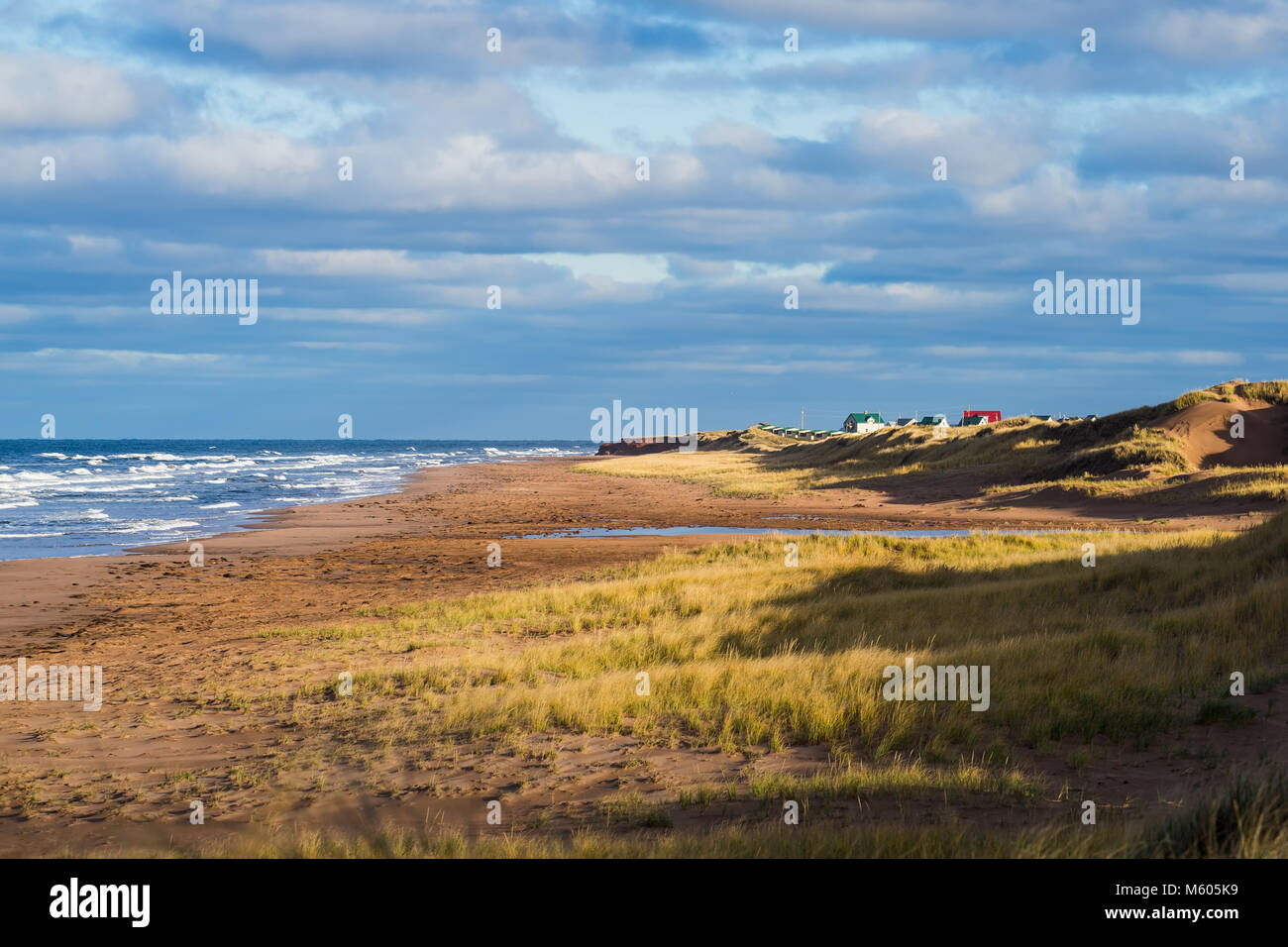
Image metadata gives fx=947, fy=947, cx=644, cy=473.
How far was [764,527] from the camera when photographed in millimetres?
37250

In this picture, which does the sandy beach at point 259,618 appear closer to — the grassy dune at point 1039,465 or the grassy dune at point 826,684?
the grassy dune at point 826,684

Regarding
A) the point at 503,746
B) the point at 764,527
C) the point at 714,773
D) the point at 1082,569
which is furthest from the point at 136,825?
the point at 764,527

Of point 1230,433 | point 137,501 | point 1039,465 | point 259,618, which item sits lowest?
point 259,618

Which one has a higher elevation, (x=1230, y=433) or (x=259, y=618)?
(x=1230, y=433)
